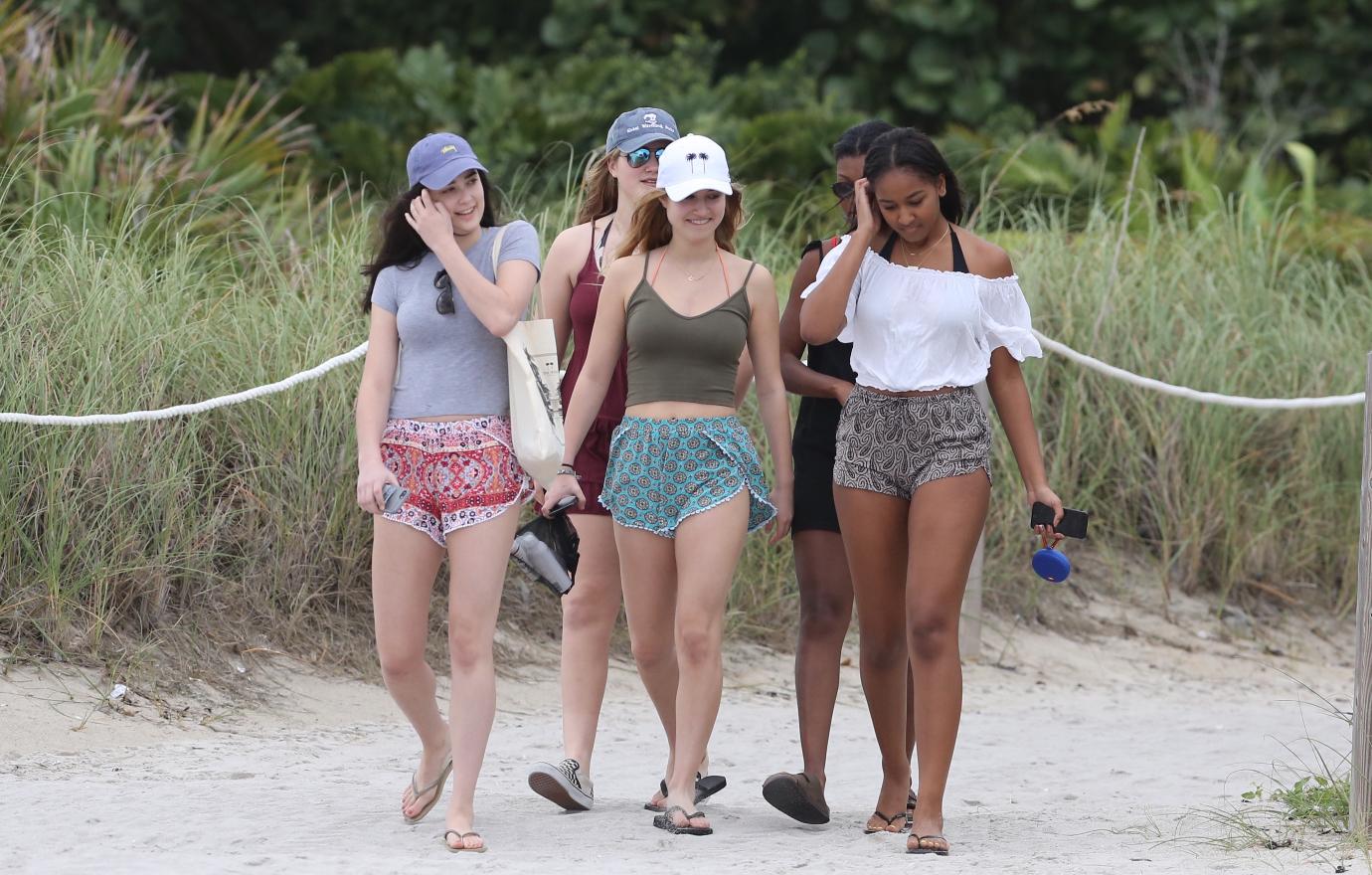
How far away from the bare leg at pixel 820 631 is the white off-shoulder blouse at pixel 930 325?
20.2 inches

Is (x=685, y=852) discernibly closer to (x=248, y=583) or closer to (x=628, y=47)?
(x=248, y=583)

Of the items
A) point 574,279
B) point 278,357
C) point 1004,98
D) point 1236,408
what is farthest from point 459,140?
point 1004,98

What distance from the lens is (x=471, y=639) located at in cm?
424

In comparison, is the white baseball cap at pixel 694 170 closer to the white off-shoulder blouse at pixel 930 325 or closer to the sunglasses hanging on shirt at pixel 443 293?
the white off-shoulder blouse at pixel 930 325

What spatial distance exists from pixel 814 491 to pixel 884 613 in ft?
1.34

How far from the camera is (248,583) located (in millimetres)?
6199

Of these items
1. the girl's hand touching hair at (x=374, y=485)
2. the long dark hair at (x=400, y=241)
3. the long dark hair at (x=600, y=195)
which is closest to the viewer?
the girl's hand touching hair at (x=374, y=485)

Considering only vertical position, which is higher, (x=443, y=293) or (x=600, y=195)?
(x=600, y=195)

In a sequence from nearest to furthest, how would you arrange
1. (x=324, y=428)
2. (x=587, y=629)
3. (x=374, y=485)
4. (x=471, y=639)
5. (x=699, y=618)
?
(x=374, y=485), (x=471, y=639), (x=699, y=618), (x=587, y=629), (x=324, y=428)

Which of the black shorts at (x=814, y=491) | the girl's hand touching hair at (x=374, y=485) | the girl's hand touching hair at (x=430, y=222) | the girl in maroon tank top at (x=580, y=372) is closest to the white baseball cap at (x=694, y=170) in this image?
the girl in maroon tank top at (x=580, y=372)

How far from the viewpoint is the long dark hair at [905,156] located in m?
4.29

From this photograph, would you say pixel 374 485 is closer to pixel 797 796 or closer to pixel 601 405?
pixel 601 405

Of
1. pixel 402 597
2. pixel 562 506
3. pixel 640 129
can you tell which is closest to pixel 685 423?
pixel 562 506

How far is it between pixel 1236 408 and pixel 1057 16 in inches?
291
